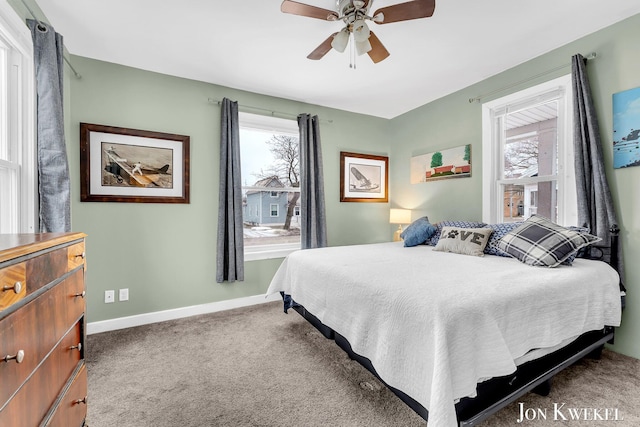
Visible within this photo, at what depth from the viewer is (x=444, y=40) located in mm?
2430

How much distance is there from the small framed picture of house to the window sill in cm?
106

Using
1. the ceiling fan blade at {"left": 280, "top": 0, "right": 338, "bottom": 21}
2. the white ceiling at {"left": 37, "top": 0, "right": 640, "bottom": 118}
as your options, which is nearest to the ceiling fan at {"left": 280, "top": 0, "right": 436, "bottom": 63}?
the ceiling fan blade at {"left": 280, "top": 0, "right": 338, "bottom": 21}

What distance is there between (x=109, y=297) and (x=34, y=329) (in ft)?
7.47

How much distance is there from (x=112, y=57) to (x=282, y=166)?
2063 mm

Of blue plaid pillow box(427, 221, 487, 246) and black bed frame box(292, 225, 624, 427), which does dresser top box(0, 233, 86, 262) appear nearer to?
black bed frame box(292, 225, 624, 427)

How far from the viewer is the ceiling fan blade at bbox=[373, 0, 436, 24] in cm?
165

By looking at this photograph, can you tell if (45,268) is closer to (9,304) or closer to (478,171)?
(9,304)

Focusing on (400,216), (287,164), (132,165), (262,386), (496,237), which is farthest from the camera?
(400,216)

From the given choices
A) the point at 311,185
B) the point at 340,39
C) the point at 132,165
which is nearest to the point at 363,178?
the point at 311,185

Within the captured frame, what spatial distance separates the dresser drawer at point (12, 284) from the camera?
26.9 inches

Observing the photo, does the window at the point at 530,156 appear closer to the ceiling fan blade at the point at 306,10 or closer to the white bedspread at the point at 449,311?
the white bedspread at the point at 449,311

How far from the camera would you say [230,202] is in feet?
10.4

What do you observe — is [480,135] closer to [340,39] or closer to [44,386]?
[340,39]

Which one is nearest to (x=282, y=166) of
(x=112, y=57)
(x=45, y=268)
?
(x=112, y=57)
